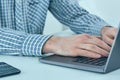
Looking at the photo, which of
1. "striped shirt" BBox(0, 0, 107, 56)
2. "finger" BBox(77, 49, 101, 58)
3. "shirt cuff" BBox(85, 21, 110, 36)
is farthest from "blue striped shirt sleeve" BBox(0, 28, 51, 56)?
"shirt cuff" BBox(85, 21, 110, 36)

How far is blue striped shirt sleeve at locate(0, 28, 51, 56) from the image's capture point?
0.94 metres

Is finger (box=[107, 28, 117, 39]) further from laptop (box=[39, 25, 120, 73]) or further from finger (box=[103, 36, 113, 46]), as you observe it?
laptop (box=[39, 25, 120, 73])

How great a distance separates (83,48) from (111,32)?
0.20m

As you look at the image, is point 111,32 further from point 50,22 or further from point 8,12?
point 50,22

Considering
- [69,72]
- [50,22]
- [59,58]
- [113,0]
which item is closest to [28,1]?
[59,58]

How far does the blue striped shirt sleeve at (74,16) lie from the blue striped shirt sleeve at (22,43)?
402 mm

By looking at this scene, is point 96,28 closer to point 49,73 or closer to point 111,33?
point 111,33

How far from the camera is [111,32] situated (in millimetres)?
1033

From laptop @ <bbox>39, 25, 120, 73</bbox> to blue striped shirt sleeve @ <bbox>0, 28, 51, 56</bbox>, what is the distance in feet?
0.26

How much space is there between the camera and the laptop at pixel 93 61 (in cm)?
73

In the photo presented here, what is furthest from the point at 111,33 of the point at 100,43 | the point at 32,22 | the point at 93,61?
the point at 32,22

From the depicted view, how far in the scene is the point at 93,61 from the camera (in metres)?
0.81

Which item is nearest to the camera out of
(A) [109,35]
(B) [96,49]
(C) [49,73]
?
(C) [49,73]

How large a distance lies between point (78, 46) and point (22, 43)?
0.64 feet
